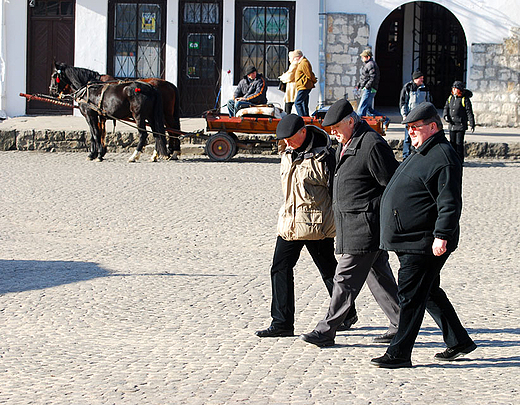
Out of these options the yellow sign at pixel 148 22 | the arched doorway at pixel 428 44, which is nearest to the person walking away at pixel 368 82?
the yellow sign at pixel 148 22

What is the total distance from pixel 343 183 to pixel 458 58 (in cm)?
2047

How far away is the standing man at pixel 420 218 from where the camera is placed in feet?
16.9

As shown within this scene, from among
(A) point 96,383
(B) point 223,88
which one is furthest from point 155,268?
(B) point 223,88

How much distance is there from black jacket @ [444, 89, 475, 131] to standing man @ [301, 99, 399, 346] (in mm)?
10365

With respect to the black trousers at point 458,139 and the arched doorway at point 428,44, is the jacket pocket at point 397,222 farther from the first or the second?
the arched doorway at point 428,44

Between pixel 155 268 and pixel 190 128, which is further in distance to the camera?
pixel 190 128

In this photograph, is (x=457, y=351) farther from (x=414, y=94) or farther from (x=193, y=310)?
(x=414, y=94)

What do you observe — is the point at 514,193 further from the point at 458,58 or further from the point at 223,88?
the point at 458,58

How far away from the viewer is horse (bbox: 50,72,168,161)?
16172mm

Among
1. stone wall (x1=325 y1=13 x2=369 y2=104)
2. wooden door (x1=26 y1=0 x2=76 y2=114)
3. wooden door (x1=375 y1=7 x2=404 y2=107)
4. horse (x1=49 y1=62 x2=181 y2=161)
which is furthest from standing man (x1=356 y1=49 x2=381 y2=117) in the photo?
wooden door (x1=375 y1=7 x2=404 y2=107)

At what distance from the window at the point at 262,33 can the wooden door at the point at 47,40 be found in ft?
13.2

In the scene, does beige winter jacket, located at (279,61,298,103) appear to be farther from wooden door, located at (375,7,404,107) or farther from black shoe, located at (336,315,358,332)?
black shoe, located at (336,315,358,332)

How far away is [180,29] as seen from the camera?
21.6m

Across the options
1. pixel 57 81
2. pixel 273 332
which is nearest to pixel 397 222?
pixel 273 332
